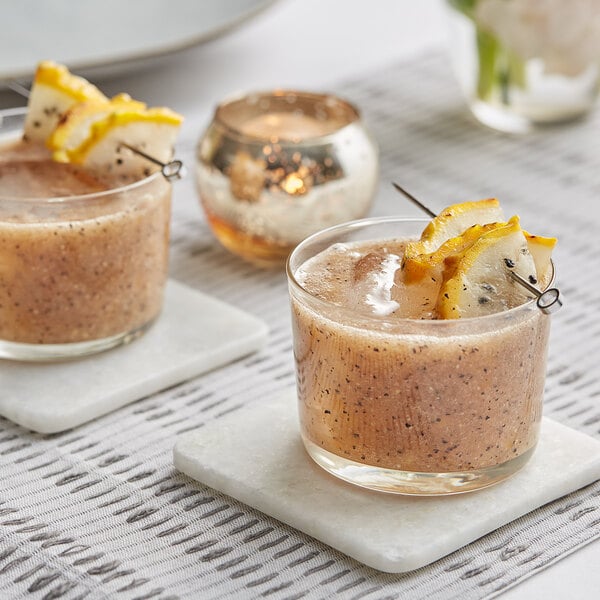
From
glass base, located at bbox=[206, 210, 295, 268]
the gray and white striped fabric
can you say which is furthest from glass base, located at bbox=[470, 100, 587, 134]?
glass base, located at bbox=[206, 210, 295, 268]

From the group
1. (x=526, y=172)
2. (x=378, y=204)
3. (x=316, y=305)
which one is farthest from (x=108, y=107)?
(x=526, y=172)

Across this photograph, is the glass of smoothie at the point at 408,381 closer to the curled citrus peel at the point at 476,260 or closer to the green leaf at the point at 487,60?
the curled citrus peel at the point at 476,260

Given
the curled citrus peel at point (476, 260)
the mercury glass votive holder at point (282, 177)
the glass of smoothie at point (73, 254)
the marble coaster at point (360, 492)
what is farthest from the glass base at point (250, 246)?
the curled citrus peel at point (476, 260)

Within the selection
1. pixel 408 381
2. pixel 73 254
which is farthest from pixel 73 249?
pixel 408 381

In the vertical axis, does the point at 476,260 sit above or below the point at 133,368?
above

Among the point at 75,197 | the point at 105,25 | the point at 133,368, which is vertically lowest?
the point at 133,368

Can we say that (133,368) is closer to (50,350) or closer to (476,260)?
(50,350)

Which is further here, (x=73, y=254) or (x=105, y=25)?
(x=105, y=25)
